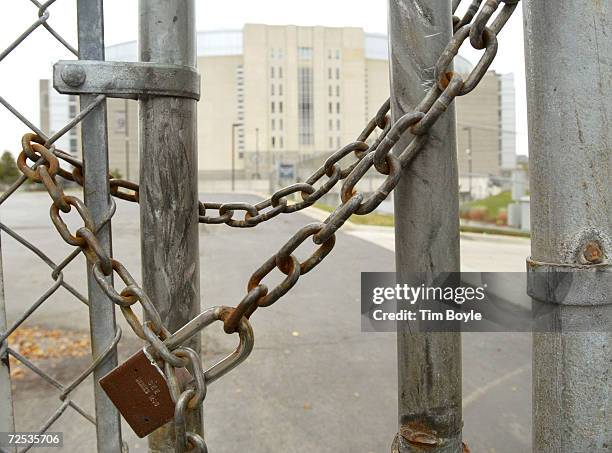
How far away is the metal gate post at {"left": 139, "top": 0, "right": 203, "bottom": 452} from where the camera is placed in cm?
96

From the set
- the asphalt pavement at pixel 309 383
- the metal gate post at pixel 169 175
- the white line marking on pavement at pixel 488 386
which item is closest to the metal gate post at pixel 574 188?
the metal gate post at pixel 169 175

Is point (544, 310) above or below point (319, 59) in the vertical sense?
below

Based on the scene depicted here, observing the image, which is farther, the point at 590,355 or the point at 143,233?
the point at 143,233

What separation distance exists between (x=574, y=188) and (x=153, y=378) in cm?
77

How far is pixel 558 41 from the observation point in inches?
33.6

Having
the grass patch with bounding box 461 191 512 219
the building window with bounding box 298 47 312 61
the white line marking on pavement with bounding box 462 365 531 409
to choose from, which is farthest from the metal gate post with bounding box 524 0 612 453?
the building window with bounding box 298 47 312 61

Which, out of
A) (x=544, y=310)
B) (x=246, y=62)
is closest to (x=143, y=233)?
(x=544, y=310)

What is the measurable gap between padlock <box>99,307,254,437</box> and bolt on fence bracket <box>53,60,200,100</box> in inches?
16.4

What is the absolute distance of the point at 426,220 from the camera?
3.08ft

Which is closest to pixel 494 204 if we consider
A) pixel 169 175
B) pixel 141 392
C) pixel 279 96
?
pixel 169 175

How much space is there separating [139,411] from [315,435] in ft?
7.10

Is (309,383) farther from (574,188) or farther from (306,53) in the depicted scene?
(306,53)

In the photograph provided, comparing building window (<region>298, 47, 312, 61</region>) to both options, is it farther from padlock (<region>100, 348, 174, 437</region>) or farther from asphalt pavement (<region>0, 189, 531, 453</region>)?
padlock (<region>100, 348, 174, 437</region>)

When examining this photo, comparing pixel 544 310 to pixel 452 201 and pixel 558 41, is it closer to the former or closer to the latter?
pixel 452 201
